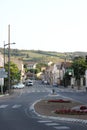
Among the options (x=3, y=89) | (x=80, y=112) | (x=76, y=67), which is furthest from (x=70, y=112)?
(x=76, y=67)

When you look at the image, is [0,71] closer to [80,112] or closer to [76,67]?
[80,112]

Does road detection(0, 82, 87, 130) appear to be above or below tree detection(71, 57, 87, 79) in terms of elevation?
above

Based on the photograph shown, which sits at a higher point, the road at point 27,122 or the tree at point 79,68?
the road at point 27,122

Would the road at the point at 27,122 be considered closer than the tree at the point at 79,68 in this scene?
Yes

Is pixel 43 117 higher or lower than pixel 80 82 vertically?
higher

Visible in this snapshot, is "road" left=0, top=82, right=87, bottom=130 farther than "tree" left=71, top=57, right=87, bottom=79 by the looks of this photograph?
No

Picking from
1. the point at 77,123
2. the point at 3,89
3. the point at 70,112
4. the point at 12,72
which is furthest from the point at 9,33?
the point at 77,123

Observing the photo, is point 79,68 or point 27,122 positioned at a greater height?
point 27,122

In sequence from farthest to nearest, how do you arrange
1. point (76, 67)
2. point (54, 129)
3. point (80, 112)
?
point (76, 67), point (80, 112), point (54, 129)

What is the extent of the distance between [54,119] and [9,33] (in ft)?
170

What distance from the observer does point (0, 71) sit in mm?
67500

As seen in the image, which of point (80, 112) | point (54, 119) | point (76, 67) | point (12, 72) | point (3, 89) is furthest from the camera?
point (76, 67)

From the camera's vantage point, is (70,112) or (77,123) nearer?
(77,123)

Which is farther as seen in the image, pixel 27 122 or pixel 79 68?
pixel 79 68
